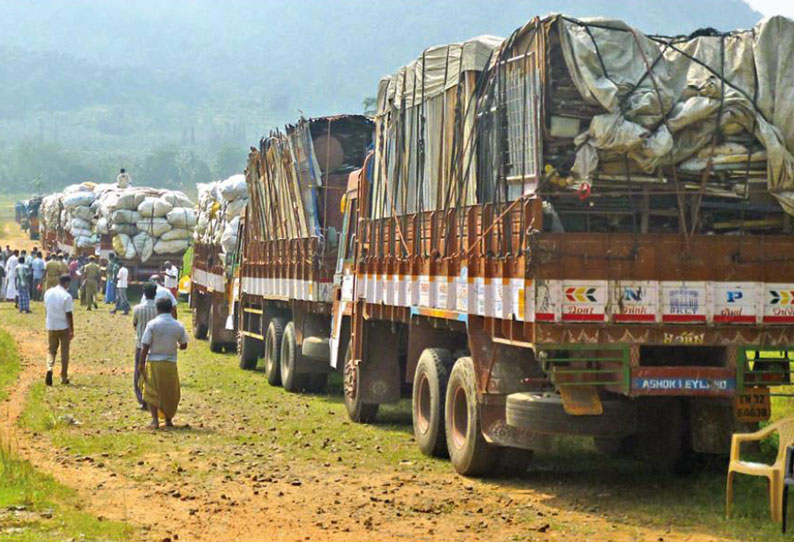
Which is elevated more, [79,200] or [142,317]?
[79,200]

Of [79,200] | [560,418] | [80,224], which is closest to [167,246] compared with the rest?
[80,224]

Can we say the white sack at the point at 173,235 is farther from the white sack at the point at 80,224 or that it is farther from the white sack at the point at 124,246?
the white sack at the point at 80,224

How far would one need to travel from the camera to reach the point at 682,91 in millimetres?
9523

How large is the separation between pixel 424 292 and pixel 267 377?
26.8ft

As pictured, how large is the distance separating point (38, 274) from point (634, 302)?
33399mm

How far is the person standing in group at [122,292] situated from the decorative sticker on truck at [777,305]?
2738 cm

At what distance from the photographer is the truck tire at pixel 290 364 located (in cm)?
1797

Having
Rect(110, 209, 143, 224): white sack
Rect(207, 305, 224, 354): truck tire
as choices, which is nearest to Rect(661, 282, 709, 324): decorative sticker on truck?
Rect(207, 305, 224, 354): truck tire

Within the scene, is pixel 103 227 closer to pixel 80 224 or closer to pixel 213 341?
pixel 80 224

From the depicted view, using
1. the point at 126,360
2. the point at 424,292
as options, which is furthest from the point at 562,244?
the point at 126,360

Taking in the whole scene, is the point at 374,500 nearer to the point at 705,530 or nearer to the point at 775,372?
the point at 705,530

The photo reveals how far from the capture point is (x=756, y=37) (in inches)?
382

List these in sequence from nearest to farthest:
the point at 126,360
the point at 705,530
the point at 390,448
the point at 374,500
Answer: the point at 705,530 → the point at 374,500 → the point at 390,448 → the point at 126,360

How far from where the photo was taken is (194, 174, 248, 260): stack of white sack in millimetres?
24297
